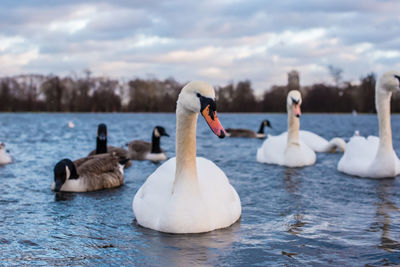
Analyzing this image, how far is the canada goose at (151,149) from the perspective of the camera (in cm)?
1255

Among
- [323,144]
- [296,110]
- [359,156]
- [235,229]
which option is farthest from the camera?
[323,144]

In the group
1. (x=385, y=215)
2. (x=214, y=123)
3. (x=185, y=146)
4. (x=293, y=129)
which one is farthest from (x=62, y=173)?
(x=293, y=129)

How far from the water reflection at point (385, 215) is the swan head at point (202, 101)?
2.08 meters

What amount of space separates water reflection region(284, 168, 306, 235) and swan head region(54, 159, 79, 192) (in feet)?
11.2

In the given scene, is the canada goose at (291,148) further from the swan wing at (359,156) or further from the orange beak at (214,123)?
the orange beak at (214,123)

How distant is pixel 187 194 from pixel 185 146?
0.50 m

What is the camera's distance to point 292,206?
22.6ft

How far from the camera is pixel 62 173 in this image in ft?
25.5

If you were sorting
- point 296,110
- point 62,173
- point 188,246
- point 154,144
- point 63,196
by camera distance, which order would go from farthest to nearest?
point 154,144
point 296,110
point 62,173
point 63,196
point 188,246

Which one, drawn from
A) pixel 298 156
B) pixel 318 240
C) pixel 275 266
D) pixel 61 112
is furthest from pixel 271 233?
pixel 61 112

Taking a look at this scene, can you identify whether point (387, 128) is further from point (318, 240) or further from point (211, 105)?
point (211, 105)

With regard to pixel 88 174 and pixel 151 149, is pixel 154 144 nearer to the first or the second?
pixel 151 149

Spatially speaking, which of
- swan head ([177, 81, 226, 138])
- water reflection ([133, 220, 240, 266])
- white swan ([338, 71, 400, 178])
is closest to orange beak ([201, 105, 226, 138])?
swan head ([177, 81, 226, 138])

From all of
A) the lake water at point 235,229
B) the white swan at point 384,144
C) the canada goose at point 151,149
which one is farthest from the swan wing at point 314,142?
the lake water at point 235,229
